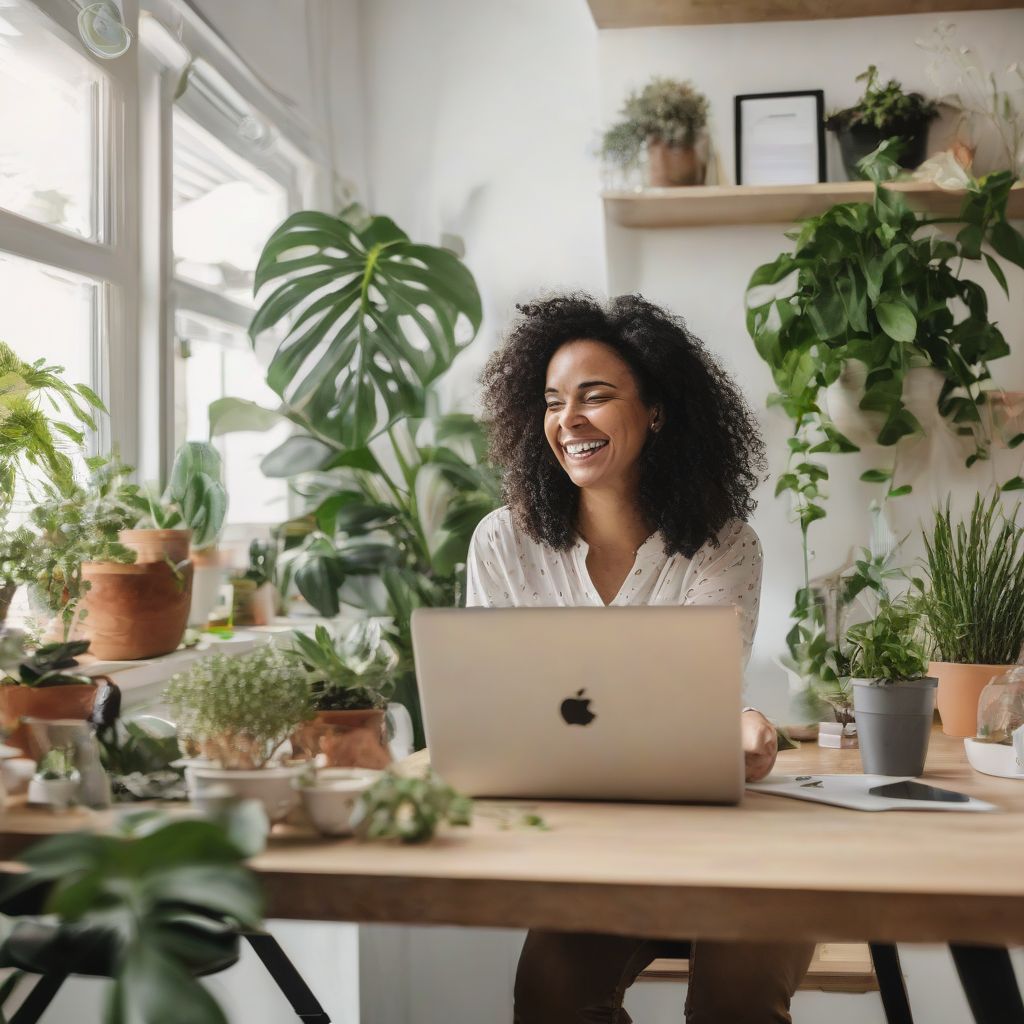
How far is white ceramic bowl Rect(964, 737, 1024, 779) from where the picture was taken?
1.38 metres

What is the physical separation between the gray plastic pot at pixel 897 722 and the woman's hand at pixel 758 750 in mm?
124

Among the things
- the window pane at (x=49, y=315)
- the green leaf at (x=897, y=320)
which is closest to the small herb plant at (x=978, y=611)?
the green leaf at (x=897, y=320)

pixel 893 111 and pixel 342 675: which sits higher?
pixel 893 111

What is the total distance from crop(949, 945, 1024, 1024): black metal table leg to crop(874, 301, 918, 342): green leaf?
1.62 meters

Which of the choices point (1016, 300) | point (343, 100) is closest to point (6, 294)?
point (343, 100)

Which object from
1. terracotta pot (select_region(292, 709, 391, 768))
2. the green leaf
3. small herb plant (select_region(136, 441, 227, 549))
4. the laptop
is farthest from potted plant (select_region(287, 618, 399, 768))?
the green leaf

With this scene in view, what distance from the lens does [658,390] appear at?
2172 mm

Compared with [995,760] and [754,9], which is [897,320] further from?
[995,760]

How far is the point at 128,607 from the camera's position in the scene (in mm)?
2049

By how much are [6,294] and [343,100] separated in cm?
152

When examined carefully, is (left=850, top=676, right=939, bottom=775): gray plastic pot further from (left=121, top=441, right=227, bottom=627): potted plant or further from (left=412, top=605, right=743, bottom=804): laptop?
(left=121, top=441, right=227, bottom=627): potted plant

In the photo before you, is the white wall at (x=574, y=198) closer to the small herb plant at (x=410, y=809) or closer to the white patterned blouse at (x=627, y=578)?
the white patterned blouse at (x=627, y=578)

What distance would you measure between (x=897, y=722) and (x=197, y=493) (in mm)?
1430

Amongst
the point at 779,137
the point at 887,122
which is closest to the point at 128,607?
the point at 779,137
